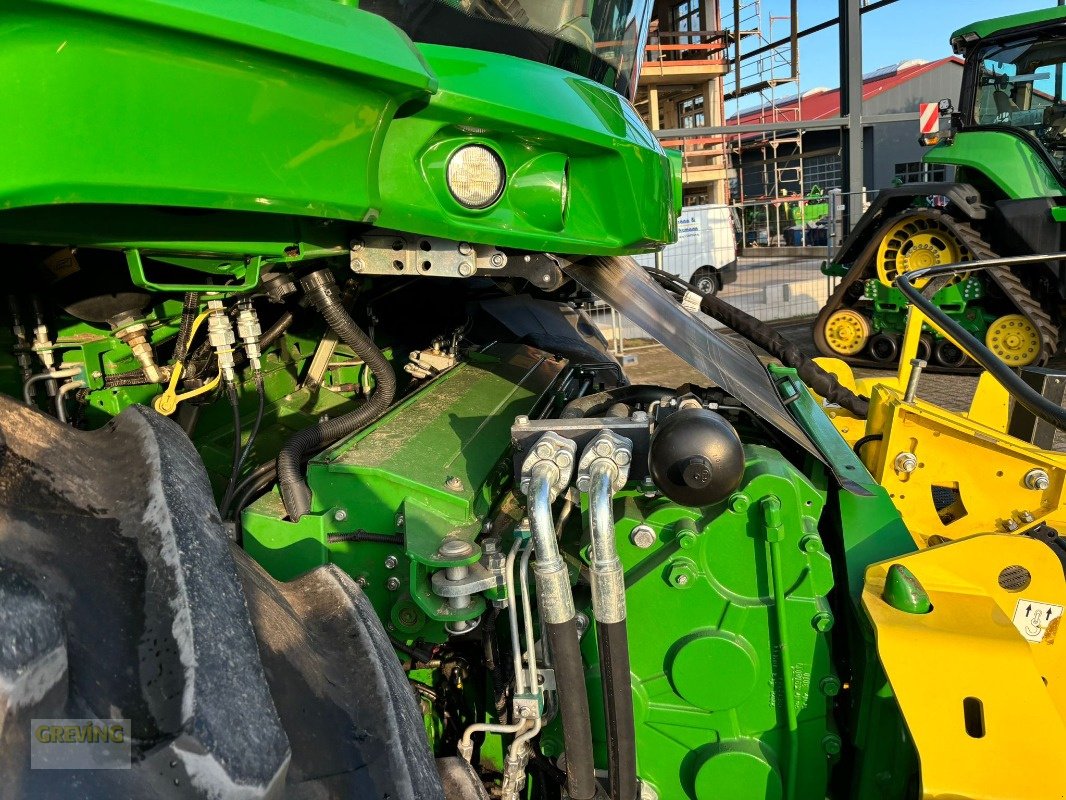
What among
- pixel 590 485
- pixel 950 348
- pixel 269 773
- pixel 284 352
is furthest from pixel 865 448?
pixel 950 348

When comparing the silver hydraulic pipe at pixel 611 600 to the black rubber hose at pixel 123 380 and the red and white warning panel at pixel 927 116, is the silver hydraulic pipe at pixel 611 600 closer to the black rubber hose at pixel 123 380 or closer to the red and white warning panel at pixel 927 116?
the black rubber hose at pixel 123 380

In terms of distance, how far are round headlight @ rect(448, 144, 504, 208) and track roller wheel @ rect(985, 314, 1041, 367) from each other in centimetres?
753

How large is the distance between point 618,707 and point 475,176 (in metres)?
1.14

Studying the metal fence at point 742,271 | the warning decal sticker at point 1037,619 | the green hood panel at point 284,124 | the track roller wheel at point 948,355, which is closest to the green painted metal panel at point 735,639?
the warning decal sticker at point 1037,619

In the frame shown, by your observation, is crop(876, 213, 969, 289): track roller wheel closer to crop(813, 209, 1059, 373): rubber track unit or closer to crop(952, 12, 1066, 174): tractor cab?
crop(813, 209, 1059, 373): rubber track unit

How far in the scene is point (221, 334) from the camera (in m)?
1.72

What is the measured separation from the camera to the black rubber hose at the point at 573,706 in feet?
5.13

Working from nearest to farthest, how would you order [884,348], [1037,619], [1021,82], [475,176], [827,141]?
[475,176] → [1037,619] → [1021,82] → [884,348] → [827,141]

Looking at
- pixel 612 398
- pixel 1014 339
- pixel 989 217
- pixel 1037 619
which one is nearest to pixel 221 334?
pixel 612 398

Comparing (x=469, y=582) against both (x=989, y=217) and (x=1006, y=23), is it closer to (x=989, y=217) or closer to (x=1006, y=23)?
(x=989, y=217)

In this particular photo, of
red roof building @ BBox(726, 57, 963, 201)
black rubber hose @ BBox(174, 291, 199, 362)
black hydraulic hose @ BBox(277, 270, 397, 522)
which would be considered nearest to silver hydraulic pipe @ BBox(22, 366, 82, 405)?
black rubber hose @ BBox(174, 291, 199, 362)

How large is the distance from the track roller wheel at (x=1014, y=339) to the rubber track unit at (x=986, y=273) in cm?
11

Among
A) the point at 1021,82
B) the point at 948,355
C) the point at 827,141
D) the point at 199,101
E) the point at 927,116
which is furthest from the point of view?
the point at 827,141

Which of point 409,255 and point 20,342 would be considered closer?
point 409,255
